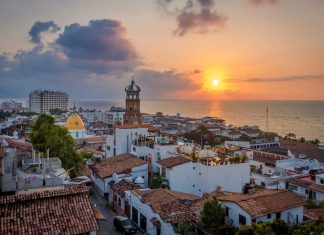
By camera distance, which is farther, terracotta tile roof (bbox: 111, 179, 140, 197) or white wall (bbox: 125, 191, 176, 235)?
terracotta tile roof (bbox: 111, 179, 140, 197)

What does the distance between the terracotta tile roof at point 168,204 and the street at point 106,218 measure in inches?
91.7

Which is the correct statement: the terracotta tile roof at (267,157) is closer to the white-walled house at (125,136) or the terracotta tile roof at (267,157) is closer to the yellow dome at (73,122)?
the white-walled house at (125,136)

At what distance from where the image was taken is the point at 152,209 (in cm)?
2119

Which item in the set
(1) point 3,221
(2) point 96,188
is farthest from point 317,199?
(1) point 3,221

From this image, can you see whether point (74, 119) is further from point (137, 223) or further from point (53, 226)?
point (53, 226)

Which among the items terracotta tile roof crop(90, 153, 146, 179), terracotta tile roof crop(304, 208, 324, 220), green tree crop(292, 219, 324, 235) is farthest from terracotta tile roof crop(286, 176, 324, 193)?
green tree crop(292, 219, 324, 235)

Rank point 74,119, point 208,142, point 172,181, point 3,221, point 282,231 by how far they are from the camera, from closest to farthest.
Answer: point 3,221
point 282,231
point 172,181
point 74,119
point 208,142

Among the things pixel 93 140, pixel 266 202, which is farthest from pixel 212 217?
pixel 93 140

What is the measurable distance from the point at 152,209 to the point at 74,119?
4102 cm

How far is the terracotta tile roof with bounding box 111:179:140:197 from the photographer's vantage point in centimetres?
2680

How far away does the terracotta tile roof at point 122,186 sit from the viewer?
26798mm

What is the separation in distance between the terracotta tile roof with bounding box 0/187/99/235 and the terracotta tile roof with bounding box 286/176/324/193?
21.6 m

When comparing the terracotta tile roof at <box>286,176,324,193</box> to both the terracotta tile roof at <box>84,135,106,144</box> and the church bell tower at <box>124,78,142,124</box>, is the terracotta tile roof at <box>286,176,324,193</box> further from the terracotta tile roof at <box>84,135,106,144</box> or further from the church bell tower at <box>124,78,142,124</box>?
the terracotta tile roof at <box>84,135,106,144</box>

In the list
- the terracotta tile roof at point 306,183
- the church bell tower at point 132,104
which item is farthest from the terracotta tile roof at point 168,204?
the church bell tower at point 132,104
